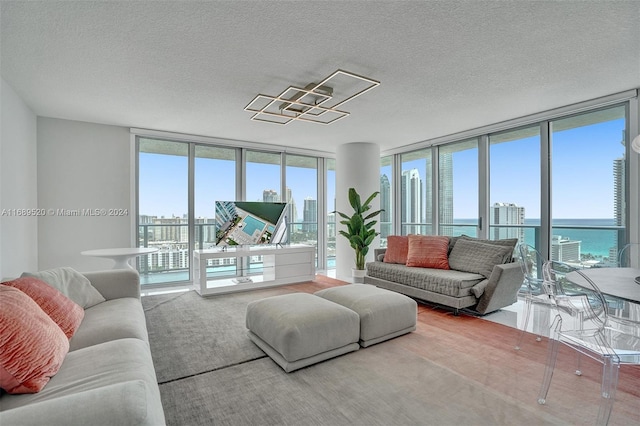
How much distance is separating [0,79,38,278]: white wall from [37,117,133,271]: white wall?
0.14 metres

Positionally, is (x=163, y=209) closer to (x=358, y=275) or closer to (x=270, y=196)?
(x=270, y=196)

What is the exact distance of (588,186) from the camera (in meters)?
3.89

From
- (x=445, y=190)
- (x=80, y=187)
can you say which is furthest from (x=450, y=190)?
(x=80, y=187)

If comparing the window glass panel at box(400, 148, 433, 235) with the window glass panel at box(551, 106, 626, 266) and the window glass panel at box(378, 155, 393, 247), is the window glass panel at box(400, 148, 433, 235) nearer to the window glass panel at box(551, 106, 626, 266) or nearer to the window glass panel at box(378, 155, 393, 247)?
the window glass panel at box(378, 155, 393, 247)

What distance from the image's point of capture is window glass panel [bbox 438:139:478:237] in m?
5.15

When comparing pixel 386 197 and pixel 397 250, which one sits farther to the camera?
pixel 386 197

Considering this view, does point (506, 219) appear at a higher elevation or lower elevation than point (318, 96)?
lower

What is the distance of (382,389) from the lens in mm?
1964

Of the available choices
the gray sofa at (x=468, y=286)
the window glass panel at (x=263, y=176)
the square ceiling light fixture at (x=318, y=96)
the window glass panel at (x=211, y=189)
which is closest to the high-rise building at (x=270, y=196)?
the window glass panel at (x=263, y=176)

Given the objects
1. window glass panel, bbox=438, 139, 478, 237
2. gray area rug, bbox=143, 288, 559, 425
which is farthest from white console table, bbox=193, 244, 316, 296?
window glass panel, bbox=438, 139, 478, 237

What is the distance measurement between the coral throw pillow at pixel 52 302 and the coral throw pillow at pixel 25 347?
0.32 m

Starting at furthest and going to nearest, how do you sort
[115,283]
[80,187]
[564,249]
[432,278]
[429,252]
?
[80,187] → [429,252] → [564,249] → [432,278] → [115,283]

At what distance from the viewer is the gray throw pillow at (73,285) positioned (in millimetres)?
2225

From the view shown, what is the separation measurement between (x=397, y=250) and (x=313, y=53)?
3.09 metres
